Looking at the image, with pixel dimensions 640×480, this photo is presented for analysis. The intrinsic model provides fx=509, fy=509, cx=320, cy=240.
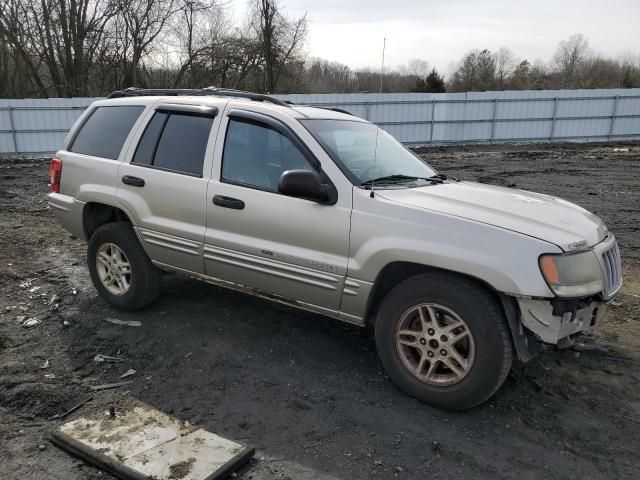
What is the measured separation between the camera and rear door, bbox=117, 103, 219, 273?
413 cm

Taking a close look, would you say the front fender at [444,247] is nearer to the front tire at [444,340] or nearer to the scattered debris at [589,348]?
the front tire at [444,340]

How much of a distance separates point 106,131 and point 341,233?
281 cm

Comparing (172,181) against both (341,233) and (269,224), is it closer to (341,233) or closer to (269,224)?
(269,224)

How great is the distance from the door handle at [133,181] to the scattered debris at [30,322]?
153 cm

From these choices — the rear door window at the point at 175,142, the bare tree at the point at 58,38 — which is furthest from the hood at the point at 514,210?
the bare tree at the point at 58,38

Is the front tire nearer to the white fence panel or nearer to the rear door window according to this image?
the rear door window

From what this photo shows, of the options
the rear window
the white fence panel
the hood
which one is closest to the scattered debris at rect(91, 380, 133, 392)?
the rear window

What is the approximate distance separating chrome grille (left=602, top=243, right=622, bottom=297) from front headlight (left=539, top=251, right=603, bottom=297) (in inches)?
5.2

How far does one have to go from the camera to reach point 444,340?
10.5 ft

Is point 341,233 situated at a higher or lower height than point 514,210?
lower

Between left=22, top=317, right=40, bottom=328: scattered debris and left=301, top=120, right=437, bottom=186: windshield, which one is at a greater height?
left=301, top=120, right=437, bottom=186: windshield

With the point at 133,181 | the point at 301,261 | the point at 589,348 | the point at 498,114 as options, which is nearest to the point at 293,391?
the point at 301,261

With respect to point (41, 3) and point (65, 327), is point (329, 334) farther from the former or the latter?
point (41, 3)

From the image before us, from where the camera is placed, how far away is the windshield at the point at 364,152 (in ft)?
12.2
